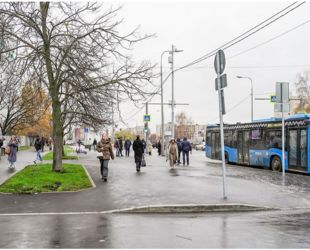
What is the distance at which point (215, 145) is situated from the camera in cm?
3403

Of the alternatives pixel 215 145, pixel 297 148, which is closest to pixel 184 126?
pixel 215 145

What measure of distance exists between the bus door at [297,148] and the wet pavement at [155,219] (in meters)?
5.85

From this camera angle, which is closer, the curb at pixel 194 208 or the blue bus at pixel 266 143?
the curb at pixel 194 208

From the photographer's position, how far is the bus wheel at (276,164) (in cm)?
2521

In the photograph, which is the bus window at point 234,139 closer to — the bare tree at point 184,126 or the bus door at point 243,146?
the bus door at point 243,146

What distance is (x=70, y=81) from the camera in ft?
60.4

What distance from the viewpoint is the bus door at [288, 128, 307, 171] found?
73.9ft

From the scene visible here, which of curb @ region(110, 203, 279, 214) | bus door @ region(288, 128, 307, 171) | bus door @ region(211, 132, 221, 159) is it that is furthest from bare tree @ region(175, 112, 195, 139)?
curb @ region(110, 203, 279, 214)

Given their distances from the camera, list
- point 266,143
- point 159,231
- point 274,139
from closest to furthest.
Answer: point 159,231
point 274,139
point 266,143

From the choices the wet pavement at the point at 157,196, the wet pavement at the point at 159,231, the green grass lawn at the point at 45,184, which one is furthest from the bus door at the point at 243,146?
the wet pavement at the point at 159,231

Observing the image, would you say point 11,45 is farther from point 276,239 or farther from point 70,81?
Result: point 276,239

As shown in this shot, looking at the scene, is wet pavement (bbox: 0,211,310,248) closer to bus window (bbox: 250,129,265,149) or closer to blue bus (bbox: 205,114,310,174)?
blue bus (bbox: 205,114,310,174)

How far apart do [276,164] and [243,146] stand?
169 inches

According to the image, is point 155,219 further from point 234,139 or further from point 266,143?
point 234,139
